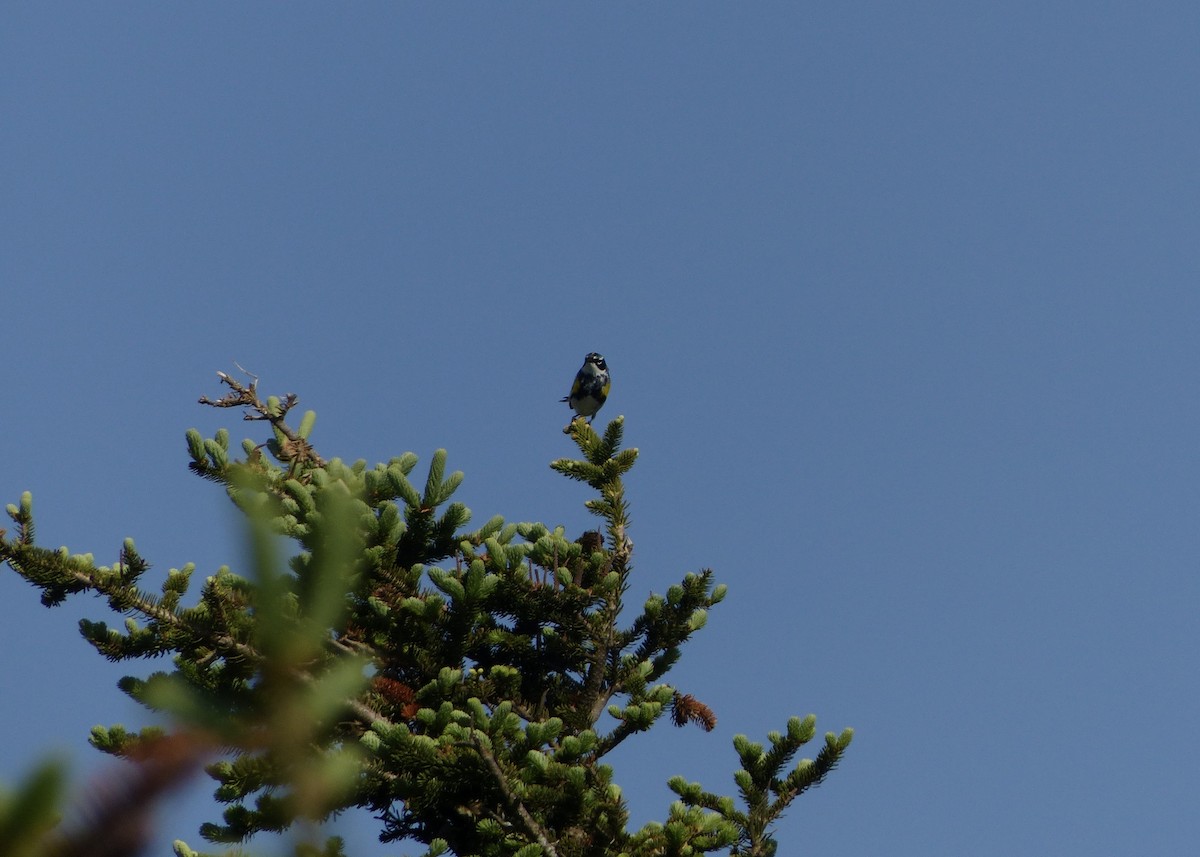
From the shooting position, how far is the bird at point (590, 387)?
16.0 meters

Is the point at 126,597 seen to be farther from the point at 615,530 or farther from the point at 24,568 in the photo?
the point at 615,530

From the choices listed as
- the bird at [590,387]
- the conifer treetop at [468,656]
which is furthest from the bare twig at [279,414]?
the bird at [590,387]

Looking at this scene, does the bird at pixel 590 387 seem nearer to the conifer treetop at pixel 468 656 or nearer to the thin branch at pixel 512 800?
the conifer treetop at pixel 468 656

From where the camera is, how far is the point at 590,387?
16.0 m

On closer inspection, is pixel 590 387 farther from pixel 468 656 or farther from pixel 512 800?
pixel 512 800

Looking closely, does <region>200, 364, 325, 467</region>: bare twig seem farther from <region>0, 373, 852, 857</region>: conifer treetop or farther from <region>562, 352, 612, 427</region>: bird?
<region>562, 352, 612, 427</region>: bird

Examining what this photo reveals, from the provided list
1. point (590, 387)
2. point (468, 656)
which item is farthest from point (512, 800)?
point (590, 387)

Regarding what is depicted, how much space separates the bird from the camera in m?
16.0

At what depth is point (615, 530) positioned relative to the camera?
31.4 ft

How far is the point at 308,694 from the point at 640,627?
8.23 metres

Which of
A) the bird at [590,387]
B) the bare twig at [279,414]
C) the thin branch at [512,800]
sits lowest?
the thin branch at [512,800]

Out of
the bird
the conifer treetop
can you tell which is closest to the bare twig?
the conifer treetop

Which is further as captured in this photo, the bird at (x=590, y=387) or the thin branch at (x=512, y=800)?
the bird at (x=590, y=387)

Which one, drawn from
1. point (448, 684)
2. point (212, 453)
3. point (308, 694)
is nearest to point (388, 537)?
point (448, 684)
